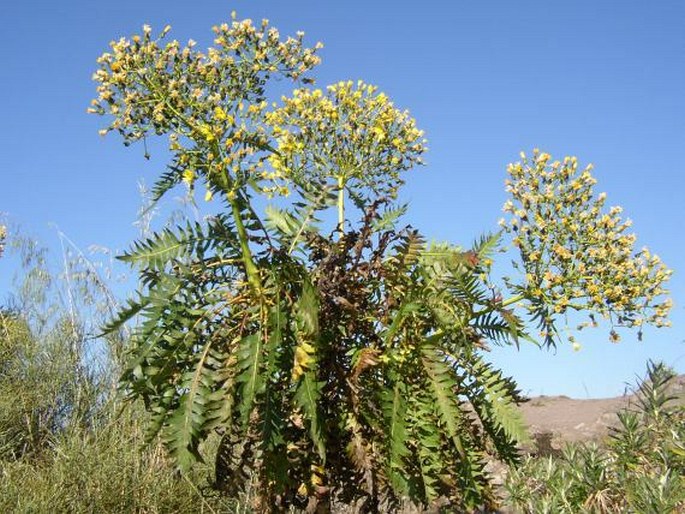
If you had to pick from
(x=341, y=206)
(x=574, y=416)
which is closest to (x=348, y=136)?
(x=341, y=206)

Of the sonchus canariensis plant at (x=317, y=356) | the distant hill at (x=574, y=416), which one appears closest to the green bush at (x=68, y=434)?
the sonchus canariensis plant at (x=317, y=356)

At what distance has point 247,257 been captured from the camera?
275 centimetres

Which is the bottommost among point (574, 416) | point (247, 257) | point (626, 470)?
point (626, 470)

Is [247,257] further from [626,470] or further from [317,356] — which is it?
[626,470]

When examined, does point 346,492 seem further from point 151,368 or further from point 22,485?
point 22,485

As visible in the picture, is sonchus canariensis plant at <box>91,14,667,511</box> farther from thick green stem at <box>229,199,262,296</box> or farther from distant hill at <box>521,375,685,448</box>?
distant hill at <box>521,375,685,448</box>

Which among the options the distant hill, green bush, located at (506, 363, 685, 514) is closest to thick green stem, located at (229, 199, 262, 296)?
green bush, located at (506, 363, 685, 514)

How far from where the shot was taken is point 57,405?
7.91 m

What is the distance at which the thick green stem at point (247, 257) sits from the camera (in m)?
2.67

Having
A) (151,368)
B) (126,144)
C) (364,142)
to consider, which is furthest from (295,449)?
(364,142)

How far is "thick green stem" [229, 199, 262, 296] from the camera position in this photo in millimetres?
2672

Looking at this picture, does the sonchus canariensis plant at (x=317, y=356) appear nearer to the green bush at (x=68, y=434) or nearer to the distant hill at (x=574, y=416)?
the green bush at (x=68, y=434)

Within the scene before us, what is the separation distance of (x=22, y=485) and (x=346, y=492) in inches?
156

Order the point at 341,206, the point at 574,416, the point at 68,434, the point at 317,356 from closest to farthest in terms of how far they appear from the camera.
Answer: the point at 317,356
the point at 341,206
the point at 68,434
the point at 574,416
